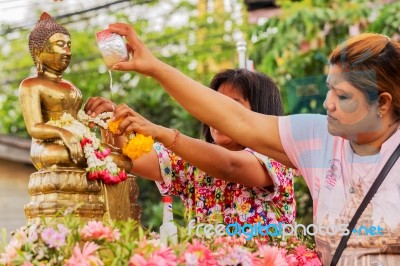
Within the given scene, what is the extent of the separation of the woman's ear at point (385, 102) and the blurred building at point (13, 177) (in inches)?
346

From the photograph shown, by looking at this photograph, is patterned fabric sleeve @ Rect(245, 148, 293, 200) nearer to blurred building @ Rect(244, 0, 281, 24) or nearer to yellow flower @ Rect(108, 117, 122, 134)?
yellow flower @ Rect(108, 117, 122, 134)

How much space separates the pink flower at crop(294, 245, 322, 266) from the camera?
312 centimetres

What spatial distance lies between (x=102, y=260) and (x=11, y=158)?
30.1 feet

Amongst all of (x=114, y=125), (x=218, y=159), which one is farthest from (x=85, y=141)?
(x=218, y=159)

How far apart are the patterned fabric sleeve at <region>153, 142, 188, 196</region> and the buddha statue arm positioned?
0.85m

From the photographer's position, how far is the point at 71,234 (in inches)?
102

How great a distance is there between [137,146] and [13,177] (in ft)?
30.9

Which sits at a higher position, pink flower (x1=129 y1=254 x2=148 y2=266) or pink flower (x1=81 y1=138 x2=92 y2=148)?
pink flower (x1=81 y1=138 x2=92 y2=148)

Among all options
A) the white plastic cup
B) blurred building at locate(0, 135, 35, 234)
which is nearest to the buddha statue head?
the white plastic cup

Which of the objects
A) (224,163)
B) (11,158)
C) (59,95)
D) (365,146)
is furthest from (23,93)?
(11,158)

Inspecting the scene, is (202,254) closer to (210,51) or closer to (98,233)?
(98,233)

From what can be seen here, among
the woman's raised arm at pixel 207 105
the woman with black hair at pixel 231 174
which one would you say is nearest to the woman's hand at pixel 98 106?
the woman's raised arm at pixel 207 105

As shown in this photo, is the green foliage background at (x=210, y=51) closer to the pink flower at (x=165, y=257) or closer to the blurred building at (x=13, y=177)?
the pink flower at (x=165, y=257)

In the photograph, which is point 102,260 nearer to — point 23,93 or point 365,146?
point 23,93
